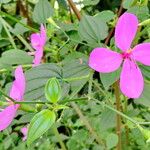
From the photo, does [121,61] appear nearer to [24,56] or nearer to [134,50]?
[134,50]

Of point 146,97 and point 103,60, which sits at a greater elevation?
point 103,60

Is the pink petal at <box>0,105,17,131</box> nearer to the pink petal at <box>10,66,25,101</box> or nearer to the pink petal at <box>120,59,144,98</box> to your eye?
the pink petal at <box>10,66,25,101</box>

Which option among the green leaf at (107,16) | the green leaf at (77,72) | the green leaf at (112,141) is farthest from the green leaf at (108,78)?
the green leaf at (112,141)

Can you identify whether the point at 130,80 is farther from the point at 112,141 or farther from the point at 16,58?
the point at 112,141

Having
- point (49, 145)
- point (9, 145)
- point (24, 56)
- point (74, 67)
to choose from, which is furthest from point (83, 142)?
point (74, 67)

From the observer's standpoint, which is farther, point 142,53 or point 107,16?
point 107,16

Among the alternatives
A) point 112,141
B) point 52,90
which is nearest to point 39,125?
point 52,90

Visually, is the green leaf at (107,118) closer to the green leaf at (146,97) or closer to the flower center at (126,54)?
the green leaf at (146,97)
